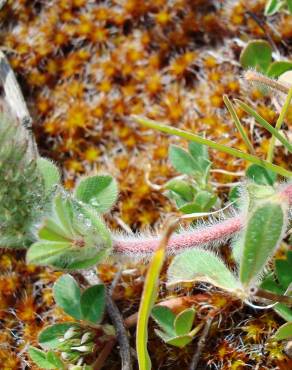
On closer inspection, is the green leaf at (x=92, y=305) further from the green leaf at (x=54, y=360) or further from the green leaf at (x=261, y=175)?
the green leaf at (x=261, y=175)

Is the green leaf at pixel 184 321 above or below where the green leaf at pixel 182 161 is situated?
below

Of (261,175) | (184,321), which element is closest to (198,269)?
(184,321)

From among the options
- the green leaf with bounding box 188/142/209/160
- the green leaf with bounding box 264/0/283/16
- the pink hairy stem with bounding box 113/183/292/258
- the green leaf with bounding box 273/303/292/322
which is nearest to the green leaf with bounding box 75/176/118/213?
the pink hairy stem with bounding box 113/183/292/258

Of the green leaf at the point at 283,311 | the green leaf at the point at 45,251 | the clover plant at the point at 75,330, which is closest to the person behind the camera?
the green leaf at the point at 45,251

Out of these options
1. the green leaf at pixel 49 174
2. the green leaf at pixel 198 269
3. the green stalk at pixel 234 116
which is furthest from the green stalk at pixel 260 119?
the green leaf at pixel 49 174

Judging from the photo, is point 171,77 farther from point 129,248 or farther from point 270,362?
point 270,362

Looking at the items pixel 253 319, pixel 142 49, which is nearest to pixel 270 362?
pixel 253 319
